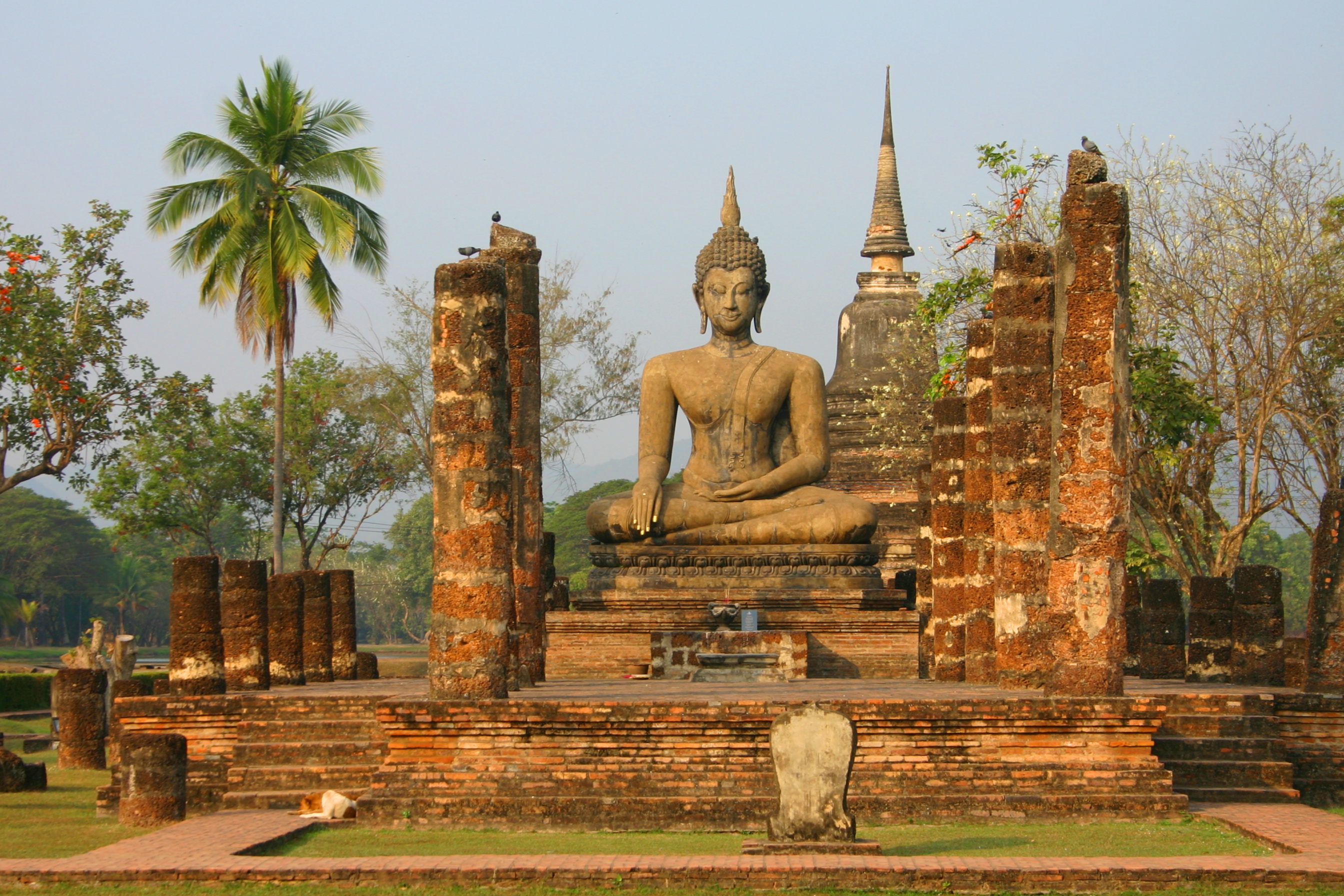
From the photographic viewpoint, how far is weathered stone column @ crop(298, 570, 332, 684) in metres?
16.1

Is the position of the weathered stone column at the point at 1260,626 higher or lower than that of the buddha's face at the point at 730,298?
lower

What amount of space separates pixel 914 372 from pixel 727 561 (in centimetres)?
1489

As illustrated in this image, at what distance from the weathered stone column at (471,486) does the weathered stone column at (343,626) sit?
600 cm

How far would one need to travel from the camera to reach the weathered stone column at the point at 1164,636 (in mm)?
16609

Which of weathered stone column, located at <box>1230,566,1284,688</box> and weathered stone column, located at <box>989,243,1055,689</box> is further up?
weathered stone column, located at <box>989,243,1055,689</box>

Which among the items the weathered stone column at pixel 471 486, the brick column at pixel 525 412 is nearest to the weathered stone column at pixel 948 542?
the brick column at pixel 525 412

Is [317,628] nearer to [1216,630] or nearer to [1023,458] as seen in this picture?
[1023,458]

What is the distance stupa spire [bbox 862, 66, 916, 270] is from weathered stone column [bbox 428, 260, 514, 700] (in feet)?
101

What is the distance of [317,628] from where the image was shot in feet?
53.1

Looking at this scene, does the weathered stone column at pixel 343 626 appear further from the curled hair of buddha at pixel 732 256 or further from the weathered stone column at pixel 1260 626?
the weathered stone column at pixel 1260 626

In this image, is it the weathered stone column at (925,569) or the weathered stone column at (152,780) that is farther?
the weathered stone column at (925,569)

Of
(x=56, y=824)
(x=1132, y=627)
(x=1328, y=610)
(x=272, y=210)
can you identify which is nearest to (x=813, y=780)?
(x=1328, y=610)

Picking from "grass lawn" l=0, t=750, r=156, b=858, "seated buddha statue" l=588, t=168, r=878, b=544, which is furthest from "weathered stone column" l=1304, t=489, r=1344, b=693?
"grass lawn" l=0, t=750, r=156, b=858

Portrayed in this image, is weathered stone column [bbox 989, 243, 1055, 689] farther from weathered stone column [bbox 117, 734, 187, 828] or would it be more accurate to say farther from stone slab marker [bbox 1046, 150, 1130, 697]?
weathered stone column [bbox 117, 734, 187, 828]
